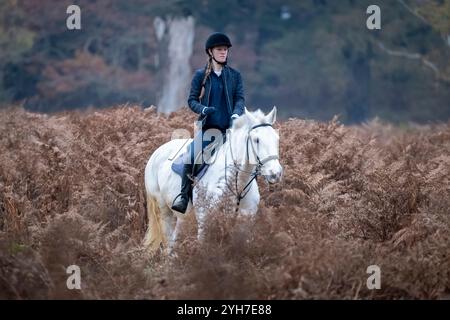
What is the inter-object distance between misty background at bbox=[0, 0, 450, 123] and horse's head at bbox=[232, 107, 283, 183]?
85.9ft

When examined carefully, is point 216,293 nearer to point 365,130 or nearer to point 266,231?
point 266,231

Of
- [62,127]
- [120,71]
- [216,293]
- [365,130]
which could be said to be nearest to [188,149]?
[216,293]

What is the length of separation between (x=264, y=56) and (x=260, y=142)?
34070 millimetres

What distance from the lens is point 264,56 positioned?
42625 millimetres

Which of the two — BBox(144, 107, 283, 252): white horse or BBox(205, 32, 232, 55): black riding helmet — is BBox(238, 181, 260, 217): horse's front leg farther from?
BBox(205, 32, 232, 55): black riding helmet

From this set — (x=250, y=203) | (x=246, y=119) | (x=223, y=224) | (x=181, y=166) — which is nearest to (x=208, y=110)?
(x=246, y=119)

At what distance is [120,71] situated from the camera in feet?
135

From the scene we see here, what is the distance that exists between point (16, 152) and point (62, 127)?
1.52 meters

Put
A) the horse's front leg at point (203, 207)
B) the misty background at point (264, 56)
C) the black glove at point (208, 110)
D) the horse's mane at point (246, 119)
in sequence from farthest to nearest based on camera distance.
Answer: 1. the misty background at point (264, 56)
2. the black glove at point (208, 110)
3. the horse's mane at point (246, 119)
4. the horse's front leg at point (203, 207)

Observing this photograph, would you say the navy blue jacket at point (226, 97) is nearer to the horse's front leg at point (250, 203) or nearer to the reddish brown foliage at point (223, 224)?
the horse's front leg at point (250, 203)

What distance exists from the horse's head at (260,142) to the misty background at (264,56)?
26.2 m

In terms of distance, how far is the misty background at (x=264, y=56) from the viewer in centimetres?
3756

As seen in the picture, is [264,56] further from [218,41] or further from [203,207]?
[203,207]

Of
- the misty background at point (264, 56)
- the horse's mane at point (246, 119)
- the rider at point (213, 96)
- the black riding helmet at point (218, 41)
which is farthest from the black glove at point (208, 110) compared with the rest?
the misty background at point (264, 56)
